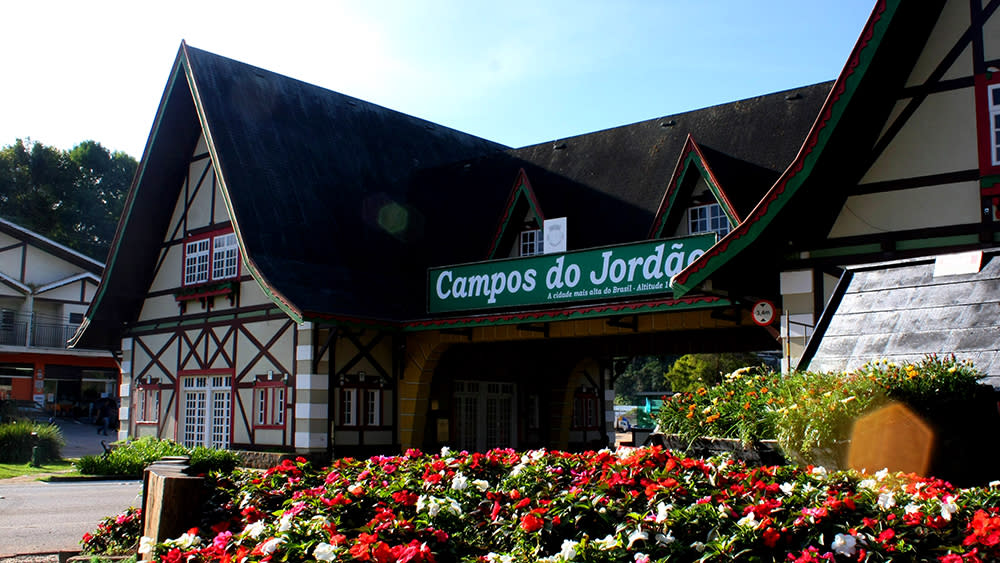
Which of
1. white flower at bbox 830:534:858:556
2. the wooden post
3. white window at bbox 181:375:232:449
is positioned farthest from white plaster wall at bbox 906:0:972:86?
white window at bbox 181:375:232:449

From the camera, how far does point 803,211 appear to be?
1300 centimetres

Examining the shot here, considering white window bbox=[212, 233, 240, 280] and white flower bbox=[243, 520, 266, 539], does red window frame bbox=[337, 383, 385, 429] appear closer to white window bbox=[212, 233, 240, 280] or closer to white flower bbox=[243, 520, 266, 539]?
white window bbox=[212, 233, 240, 280]

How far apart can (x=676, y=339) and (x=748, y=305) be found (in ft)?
19.7

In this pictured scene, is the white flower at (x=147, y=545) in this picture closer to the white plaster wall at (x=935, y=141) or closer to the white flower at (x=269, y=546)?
the white flower at (x=269, y=546)

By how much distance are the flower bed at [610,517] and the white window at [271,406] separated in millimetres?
13945

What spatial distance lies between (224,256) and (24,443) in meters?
7.23

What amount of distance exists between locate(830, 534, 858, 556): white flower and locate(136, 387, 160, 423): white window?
73.3 feet

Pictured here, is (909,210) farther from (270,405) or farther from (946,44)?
(270,405)

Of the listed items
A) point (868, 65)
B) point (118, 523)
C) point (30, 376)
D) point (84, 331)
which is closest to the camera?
point (118, 523)

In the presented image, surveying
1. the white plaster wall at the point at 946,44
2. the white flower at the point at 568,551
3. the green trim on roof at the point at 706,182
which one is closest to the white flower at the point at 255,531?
the white flower at the point at 568,551

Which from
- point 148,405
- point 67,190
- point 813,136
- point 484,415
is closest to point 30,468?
point 148,405

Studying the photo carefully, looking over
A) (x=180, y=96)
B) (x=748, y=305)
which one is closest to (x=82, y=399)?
(x=180, y=96)

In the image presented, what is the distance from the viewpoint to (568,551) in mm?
4746

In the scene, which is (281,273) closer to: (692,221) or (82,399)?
(692,221)
